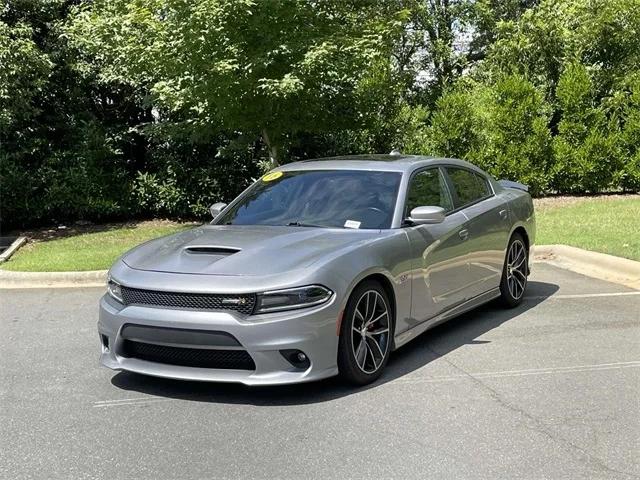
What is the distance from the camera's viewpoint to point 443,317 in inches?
234

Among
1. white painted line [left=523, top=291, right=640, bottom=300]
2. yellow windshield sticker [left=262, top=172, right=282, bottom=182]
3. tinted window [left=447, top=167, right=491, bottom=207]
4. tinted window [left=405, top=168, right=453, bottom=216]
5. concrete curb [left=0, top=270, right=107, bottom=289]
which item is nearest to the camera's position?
tinted window [left=405, top=168, right=453, bottom=216]

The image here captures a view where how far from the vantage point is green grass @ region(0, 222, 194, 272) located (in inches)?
395

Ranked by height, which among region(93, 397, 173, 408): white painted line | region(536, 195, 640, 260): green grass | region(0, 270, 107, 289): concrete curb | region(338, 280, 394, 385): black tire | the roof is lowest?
region(536, 195, 640, 260): green grass

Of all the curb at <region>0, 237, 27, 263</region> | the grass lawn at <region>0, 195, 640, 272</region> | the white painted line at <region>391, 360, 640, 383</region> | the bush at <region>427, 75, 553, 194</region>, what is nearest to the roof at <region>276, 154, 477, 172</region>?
the white painted line at <region>391, 360, 640, 383</region>

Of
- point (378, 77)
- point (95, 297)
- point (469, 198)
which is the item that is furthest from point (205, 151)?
point (469, 198)

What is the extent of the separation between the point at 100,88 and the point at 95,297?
28.6 feet

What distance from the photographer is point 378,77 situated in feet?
47.4

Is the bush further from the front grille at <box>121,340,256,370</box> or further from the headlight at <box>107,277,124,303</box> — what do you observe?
the front grille at <box>121,340,256,370</box>

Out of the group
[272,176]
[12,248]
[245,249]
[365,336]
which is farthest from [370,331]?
[12,248]

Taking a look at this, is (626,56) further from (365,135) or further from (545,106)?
(365,135)

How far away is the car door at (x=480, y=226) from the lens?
6.41m

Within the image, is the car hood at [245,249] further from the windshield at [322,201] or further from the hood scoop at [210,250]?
the windshield at [322,201]

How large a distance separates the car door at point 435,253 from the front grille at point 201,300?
1511 millimetres

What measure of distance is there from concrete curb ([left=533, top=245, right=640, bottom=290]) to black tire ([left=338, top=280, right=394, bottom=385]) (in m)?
4.33
